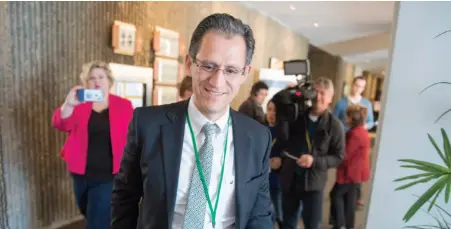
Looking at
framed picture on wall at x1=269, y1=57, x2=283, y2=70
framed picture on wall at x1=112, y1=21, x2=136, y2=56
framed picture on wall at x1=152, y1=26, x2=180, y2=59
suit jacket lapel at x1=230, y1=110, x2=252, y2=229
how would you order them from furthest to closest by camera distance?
framed picture on wall at x1=269, y1=57, x2=283, y2=70 < framed picture on wall at x1=152, y1=26, x2=180, y2=59 < framed picture on wall at x1=112, y1=21, x2=136, y2=56 < suit jacket lapel at x1=230, y1=110, x2=252, y2=229

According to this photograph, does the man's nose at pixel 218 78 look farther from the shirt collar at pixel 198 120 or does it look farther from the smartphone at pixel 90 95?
the smartphone at pixel 90 95

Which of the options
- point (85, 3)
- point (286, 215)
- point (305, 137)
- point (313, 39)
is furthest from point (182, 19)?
point (313, 39)

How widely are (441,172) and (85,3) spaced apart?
2.99m

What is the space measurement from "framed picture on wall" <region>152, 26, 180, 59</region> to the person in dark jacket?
4.45 feet

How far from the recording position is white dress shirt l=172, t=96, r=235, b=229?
970 millimetres

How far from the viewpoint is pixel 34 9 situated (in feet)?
7.93

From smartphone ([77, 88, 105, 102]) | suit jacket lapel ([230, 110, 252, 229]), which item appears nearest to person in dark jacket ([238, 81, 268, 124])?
smartphone ([77, 88, 105, 102])

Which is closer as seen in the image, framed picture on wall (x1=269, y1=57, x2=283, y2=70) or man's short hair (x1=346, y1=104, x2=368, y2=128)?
man's short hair (x1=346, y1=104, x2=368, y2=128)

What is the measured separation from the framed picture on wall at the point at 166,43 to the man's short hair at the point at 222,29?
2872 millimetres

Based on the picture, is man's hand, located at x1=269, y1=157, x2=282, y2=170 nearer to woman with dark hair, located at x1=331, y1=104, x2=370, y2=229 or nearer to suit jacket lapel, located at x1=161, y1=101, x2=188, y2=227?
woman with dark hair, located at x1=331, y1=104, x2=370, y2=229

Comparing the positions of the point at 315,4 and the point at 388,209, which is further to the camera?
the point at 315,4

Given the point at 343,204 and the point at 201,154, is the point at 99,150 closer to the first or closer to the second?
the point at 201,154

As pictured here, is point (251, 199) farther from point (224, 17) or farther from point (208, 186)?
point (224, 17)

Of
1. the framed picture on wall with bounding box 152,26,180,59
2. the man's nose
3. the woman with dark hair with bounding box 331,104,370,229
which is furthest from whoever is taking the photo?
the framed picture on wall with bounding box 152,26,180,59
